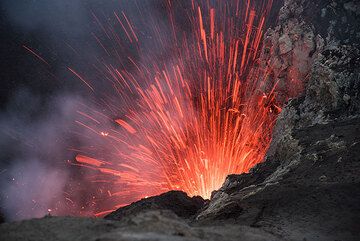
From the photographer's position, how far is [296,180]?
5215 mm

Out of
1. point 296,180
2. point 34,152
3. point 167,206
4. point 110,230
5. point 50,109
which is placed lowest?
point 110,230

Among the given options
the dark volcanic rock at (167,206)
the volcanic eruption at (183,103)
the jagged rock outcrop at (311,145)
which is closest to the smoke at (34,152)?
the volcanic eruption at (183,103)

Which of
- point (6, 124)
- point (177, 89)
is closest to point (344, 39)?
point (177, 89)

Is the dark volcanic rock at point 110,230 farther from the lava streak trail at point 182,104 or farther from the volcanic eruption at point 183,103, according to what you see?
the lava streak trail at point 182,104

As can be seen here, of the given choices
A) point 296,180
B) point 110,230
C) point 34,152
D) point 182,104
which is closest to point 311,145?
point 296,180

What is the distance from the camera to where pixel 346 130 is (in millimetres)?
6020

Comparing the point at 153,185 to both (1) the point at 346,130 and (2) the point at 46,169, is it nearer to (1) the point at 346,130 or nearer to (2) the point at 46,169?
(2) the point at 46,169

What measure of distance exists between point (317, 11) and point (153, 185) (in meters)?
8.88

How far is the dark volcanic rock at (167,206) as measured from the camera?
652cm

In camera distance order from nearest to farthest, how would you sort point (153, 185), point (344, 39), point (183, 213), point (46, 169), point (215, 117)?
1. point (183, 213)
2. point (344, 39)
3. point (215, 117)
4. point (153, 185)
5. point (46, 169)

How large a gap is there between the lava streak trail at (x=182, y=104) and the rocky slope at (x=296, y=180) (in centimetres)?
206

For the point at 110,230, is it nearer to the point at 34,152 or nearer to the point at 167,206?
the point at 167,206

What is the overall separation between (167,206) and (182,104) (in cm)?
969

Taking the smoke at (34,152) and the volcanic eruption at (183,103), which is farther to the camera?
the smoke at (34,152)
